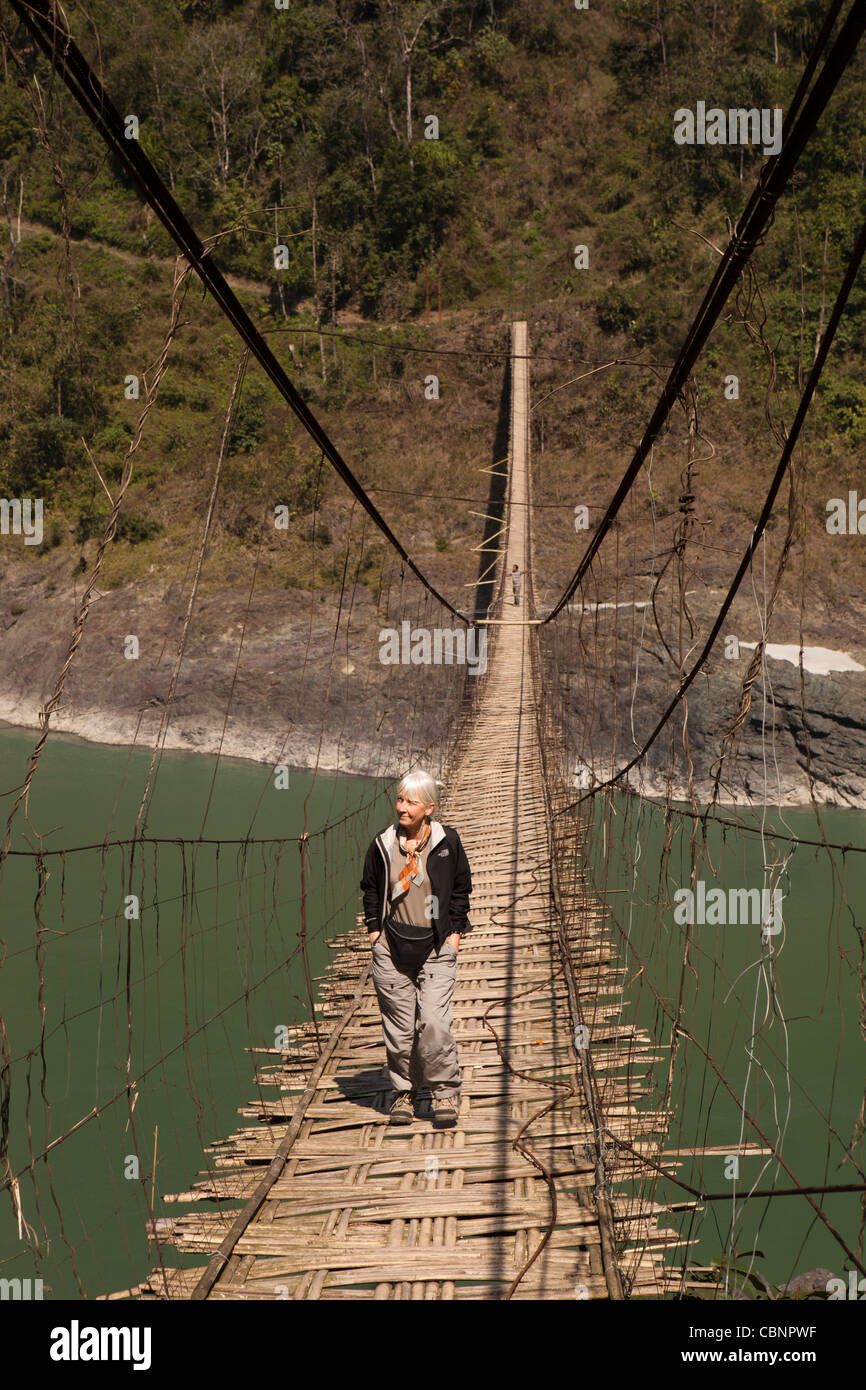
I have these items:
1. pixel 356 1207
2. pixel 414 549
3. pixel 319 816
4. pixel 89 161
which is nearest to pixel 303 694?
pixel 319 816

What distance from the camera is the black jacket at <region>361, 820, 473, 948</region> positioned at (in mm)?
2082

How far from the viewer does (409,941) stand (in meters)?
2.10

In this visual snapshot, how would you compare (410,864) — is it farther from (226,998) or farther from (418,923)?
(226,998)

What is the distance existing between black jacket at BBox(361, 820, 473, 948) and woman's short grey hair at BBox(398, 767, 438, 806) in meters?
0.09

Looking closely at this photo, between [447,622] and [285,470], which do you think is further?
[285,470]

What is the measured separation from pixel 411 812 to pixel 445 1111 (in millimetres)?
736

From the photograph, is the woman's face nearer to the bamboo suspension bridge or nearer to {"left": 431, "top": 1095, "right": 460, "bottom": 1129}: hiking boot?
the bamboo suspension bridge

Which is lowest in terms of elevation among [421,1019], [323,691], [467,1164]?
[467,1164]

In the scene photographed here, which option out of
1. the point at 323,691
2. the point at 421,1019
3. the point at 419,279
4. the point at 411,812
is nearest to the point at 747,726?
the point at 323,691

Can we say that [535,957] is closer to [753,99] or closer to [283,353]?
[283,353]

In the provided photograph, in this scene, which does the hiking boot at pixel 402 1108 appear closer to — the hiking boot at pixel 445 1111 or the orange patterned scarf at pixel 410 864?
the hiking boot at pixel 445 1111

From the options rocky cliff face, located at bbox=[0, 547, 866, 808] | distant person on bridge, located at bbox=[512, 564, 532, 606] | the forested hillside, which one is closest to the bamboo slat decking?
rocky cliff face, located at bbox=[0, 547, 866, 808]

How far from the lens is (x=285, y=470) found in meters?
12.6

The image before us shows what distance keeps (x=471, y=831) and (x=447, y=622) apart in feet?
20.4
